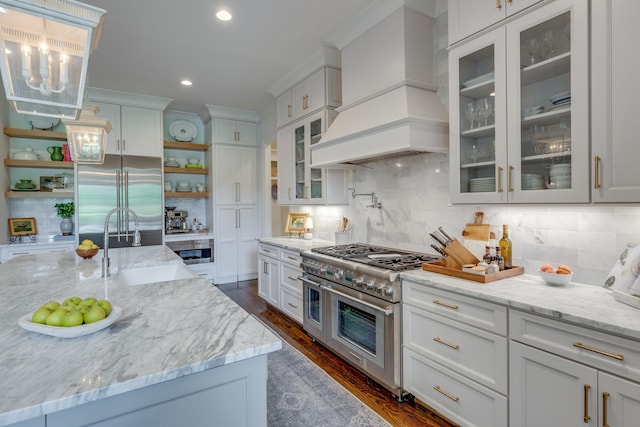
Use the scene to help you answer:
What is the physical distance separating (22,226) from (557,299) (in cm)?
570

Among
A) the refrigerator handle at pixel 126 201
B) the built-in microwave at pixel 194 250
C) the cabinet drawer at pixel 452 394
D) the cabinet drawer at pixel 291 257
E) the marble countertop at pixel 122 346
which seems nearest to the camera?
the marble countertop at pixel 122 346

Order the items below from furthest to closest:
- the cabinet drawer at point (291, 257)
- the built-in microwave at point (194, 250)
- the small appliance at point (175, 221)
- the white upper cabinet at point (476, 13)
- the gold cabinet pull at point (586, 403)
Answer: the small appliance at point (175, 221) → the built-in microwave at point (194, 250) → the cabinet drawer at point (291, 257) → the white upper cabinet at point (476, 13) → the gold cabinet pull at point (586, 403)

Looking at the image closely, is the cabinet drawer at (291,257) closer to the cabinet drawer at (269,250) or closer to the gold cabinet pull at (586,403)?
the cabinet drawer at (269,250)

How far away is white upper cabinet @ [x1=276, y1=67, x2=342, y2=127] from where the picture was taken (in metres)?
3.48

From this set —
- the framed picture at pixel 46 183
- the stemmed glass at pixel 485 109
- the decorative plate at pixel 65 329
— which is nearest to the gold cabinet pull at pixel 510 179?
the stemmed glass at pixel 485 109

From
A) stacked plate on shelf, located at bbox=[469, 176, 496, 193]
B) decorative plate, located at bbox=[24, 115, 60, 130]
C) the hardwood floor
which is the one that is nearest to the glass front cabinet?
stacked plate on shelf, located at bbox=[469, 176, 496, 193]

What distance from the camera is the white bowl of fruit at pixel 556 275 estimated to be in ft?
5.81

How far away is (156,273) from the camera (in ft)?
8.22

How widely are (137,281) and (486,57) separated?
282 centimetres

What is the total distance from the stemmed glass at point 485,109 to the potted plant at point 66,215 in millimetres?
5102

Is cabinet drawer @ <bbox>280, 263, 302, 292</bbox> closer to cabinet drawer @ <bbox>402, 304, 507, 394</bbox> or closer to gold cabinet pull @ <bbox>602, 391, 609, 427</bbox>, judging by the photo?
cabinet drawer @ <bbox>402, 304, 507, 394</bbox>

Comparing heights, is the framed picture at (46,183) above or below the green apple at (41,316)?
above

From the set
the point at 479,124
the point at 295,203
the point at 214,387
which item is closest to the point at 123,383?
the point at 214,387

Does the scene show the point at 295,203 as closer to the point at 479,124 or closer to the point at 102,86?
the point at 479,124
